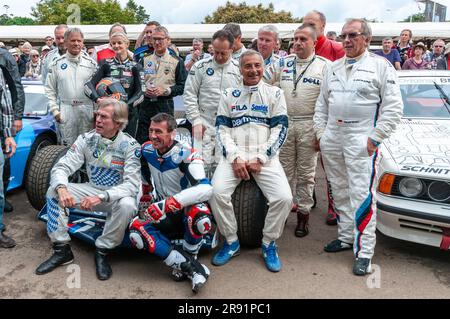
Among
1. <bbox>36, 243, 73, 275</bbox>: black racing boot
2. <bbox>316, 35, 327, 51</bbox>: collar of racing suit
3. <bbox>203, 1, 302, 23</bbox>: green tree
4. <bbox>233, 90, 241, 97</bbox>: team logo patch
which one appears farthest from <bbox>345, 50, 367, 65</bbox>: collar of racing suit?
<bbox>203, 1, 302, 23</bbox>: green tree

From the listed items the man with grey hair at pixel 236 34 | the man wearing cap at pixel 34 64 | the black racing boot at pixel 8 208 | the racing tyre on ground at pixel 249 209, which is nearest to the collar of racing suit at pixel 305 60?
the man with grey hair at pixel 236 34

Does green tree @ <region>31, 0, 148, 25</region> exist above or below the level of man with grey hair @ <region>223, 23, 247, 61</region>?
above

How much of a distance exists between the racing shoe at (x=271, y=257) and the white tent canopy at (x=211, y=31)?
11772 millimetres

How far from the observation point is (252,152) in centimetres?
359

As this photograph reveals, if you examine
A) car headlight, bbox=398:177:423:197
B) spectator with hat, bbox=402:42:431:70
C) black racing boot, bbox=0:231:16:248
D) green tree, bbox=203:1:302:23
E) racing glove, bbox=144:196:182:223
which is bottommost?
black racing boot, bbox=0:231:16:248

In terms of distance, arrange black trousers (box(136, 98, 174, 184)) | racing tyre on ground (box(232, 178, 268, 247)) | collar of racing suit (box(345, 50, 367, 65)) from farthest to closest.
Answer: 1. black trousers (box(136, 98, 174, 184))
2. racing tyre on ground (box(232, 178, 268, 247))
3. collar of racing suit (box(345, 50, 367, 65))

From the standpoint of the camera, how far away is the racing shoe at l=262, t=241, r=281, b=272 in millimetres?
3306

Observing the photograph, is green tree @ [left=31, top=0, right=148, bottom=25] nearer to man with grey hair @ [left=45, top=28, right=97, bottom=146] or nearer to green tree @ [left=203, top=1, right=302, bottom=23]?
green tree @ [left=203, top=1, right=302, bottom=23]

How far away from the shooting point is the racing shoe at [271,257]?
3.31 meters

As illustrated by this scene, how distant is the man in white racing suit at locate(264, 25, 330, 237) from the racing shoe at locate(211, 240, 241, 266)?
0.78 m

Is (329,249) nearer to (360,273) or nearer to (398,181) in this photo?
(360,273)

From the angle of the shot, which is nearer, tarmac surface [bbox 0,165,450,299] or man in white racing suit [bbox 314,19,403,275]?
tarmac surface [bbox 0,165,450,299]

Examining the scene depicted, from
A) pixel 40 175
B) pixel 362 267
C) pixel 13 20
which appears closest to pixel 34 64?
pixel 40 175
